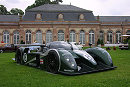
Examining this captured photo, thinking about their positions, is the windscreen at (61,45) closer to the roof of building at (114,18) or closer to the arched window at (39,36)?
the arched window at (39,36)

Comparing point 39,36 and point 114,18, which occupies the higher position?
point 114,18

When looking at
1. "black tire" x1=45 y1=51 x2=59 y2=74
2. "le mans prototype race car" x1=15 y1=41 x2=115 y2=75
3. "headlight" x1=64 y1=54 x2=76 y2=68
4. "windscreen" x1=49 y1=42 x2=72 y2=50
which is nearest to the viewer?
"headlight" x1=64 y1=54 x2=76 y2=68

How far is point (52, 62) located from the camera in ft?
22.6

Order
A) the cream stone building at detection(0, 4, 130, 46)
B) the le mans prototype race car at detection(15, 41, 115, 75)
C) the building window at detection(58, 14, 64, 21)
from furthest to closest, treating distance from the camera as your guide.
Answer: the building window at detection(58, 14, 64, 21)
the cream stone building at detection(0, 4, 130, 46)
the le mans prototype race car at detection(15, 41, 115, 75)

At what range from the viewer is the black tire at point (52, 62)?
21.5 ft

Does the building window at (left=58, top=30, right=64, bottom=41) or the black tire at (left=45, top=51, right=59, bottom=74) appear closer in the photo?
the black tire at (left=45, top=51, right=59, bottom=74)

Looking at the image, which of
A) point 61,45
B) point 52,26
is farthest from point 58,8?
point 61,45

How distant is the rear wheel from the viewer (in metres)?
6.56

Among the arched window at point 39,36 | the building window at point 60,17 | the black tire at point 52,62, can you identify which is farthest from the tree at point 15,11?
the black tire at point 52,62

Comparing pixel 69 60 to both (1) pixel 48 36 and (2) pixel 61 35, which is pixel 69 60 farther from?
(2) pixel 61 35

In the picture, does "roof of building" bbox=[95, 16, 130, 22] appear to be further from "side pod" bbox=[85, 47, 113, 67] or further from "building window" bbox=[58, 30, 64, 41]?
"side pod" bbox=[85, 47, 113, 67]

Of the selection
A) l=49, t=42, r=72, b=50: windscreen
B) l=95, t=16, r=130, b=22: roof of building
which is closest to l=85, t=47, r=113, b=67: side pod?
l=49, t=42, r=72, b=50: windscreen

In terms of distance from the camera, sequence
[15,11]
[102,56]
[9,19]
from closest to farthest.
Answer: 1. [102,56]
2. [9,19]
3. [15,11]

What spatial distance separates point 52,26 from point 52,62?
2901cm
